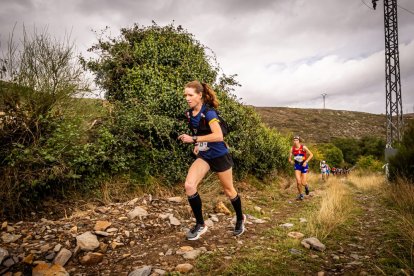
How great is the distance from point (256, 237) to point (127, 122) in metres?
3.84

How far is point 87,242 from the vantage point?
3.52 meters

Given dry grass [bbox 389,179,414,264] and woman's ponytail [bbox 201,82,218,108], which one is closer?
dry grass [bbox 389,179,414,264]

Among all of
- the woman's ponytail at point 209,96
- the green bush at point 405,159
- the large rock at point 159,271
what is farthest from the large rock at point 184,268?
the green bush at point 405,159

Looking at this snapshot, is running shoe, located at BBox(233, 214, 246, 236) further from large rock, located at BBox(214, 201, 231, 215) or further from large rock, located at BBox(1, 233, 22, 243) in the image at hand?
large rock, located at BBox(1, 233, 22, 243)

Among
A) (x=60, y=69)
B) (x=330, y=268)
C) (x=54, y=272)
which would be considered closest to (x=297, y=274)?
(x=330, y=268)

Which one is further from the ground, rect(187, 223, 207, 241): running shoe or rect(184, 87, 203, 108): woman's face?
rect(184, 87, 203, 108): woman's face

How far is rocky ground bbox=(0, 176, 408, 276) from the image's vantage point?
121 inches

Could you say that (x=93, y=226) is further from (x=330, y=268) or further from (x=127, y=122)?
(x=330, y=268)

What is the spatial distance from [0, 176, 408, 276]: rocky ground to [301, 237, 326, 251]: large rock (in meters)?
0.01

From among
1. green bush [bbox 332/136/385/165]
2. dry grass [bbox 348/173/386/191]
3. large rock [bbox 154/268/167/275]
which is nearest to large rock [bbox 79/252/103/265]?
large rock [bbox 154/268/167/275]

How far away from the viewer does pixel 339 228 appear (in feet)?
14.9

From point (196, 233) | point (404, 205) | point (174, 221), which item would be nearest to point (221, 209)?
point (174, 221)

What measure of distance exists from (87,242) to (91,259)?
13.1 inches

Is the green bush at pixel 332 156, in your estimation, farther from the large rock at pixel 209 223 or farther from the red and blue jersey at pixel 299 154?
the large rock at pixel 209 223
